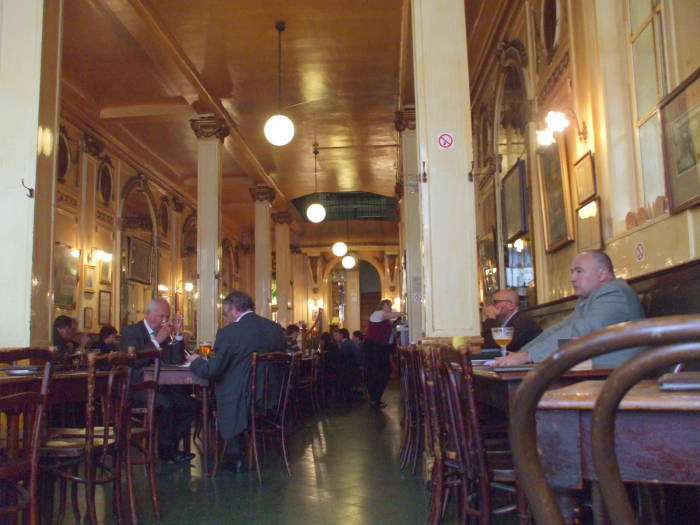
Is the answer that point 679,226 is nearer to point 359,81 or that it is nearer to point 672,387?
point 672,387

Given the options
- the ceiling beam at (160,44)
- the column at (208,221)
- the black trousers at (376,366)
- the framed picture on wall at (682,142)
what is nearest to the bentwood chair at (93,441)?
the framed picture on wall at (682,142)

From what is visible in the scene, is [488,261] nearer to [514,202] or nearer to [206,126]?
[514,202]

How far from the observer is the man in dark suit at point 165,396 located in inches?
199

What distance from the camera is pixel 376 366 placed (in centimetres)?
949

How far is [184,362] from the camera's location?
550 centimetres

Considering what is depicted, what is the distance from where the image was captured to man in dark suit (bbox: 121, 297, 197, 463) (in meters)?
5.07

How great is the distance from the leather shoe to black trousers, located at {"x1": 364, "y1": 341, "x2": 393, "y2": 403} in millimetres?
4419

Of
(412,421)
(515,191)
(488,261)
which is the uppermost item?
(515,191)

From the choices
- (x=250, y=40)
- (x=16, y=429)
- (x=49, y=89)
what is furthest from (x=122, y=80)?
(x=16, y=429)

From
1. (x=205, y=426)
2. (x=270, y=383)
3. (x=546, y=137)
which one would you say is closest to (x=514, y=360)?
(x=270, y=383)

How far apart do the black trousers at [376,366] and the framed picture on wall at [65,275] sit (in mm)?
4435

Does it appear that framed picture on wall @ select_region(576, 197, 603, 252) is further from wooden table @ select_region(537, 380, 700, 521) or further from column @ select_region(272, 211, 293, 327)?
column @ select_region(272, 211, 293, 327)

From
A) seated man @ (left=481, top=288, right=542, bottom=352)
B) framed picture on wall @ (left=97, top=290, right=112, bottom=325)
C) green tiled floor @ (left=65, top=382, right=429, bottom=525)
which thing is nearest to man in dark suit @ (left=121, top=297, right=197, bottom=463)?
green tiled floor @ (left=65, top=382, right=429, bottom=525)

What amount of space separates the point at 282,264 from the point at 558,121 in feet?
37.1
